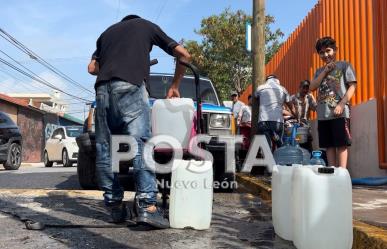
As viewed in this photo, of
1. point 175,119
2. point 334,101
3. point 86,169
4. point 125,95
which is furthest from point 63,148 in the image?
point 125,95

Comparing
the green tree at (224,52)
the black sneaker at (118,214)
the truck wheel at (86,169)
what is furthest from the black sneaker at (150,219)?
the green tree at (224,52)

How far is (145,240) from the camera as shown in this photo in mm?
3512

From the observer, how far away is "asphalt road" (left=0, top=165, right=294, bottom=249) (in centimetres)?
340

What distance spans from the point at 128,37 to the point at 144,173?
1183 mm

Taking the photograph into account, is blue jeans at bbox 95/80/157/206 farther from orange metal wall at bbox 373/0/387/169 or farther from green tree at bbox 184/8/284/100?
green tree at bbox 184/8/284/100

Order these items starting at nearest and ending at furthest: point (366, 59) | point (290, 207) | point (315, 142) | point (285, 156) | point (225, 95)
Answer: point (290, 207) < point (285, 156) < point (366, 59) < point (315, 142) < point (225, 95)

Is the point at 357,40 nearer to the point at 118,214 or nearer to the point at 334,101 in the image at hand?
the point at 334,101

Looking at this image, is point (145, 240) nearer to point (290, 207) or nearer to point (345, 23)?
point (290, 207)

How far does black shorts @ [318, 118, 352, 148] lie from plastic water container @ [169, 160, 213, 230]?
5.86ft

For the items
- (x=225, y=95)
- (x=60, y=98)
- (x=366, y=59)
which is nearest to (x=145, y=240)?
(x=366, y=59)

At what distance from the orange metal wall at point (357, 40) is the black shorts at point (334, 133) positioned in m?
1.26

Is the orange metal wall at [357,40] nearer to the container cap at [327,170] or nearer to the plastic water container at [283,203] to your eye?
the plastic water container at [283,203]

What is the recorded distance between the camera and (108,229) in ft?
12.7

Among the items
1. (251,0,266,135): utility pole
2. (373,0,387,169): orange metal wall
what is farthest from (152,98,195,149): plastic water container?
(251,0,266,135): utility pole
